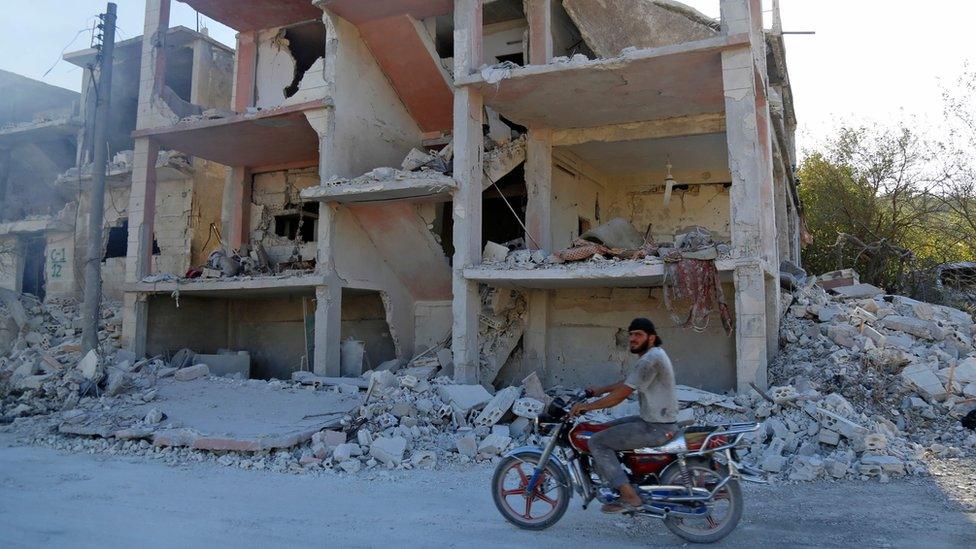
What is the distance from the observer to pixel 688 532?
502 cm

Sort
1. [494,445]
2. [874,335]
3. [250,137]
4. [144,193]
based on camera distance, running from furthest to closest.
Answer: [144,193], [250,137], [874,335], [494,445]

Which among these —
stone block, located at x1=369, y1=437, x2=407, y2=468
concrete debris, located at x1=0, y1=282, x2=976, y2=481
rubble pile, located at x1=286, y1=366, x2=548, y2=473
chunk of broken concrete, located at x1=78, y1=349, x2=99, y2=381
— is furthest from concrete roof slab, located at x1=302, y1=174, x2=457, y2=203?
stone block, located at x1=369, y1=437, x2=407, y2=468

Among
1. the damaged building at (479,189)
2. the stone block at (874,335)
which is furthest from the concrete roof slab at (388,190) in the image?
the stone block at (874,335)

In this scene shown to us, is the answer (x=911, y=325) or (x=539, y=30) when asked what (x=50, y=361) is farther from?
(x=911, y=325)

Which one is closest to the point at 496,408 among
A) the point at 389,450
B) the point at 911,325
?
the point at 389,450

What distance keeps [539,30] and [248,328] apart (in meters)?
10.1

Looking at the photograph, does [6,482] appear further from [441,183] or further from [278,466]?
[441,183]

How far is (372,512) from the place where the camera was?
6031 mm

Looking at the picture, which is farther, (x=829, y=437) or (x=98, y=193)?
(x=98, y=193)

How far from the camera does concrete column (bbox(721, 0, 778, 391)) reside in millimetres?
10008

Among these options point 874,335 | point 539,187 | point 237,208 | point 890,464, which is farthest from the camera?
point 237,208

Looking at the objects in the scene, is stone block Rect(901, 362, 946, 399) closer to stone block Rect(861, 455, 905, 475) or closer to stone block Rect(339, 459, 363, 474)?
stone block Rect(861, 455, 905, 475)

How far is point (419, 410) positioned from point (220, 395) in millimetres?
3724

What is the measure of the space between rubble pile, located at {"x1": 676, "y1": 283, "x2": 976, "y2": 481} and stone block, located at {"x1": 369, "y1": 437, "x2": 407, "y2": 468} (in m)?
4.10
